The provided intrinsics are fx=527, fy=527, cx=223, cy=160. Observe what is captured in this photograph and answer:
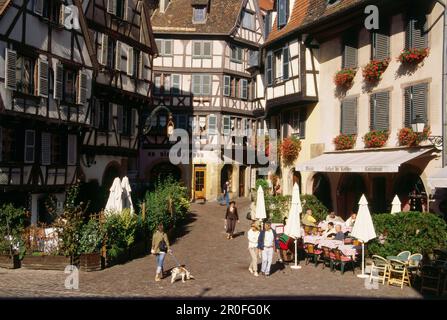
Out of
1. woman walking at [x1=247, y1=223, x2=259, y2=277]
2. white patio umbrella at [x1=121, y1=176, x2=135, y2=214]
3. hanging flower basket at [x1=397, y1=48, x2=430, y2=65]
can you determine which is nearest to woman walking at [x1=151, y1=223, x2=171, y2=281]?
woman walking at [x1=247, y1=223, x2=259, y2=277]

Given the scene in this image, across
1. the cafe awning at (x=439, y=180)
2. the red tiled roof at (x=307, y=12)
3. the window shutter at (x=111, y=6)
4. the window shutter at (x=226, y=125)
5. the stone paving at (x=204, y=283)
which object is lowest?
the stone paving at (x=204, y=283)

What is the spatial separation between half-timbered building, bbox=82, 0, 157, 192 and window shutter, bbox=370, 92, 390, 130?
12.1 meters

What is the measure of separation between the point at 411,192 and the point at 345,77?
564 cm

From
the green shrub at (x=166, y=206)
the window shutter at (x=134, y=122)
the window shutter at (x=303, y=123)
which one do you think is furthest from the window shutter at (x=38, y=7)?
the window shutter at (x=303, y=123)

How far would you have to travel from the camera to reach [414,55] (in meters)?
18.3

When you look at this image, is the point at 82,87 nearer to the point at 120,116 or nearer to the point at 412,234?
the point at 120,116

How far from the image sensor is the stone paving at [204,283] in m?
12.8

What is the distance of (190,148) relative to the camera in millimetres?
37969

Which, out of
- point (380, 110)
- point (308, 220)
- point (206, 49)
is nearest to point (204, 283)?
point (308, 220)

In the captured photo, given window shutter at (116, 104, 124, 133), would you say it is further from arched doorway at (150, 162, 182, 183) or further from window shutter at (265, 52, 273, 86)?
arched doorway at (150, 162, 182, 183)

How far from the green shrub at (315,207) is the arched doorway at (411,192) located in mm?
3476

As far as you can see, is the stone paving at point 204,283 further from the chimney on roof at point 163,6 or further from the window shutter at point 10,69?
the chimney on roof at point 163,6

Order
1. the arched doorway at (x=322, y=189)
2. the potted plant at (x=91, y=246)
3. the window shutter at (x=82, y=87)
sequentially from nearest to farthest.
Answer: the potted plant at (x=91, y=246) → the window shutter at (x=82, y=87) → the arched doorway at (x=322, y=189)

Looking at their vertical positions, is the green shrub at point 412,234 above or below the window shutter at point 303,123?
below
